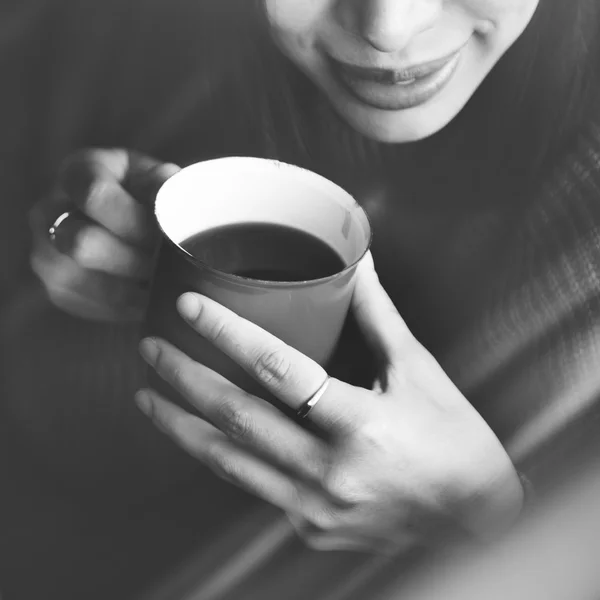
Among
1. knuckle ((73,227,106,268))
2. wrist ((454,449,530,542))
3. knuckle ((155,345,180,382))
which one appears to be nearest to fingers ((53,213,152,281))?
knuckle ((73,227,106,268))

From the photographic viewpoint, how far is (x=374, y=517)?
384 mm

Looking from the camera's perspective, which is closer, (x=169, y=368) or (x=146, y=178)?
(x=169, y=368)

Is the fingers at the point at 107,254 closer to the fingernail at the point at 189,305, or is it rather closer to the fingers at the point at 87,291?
the fingers at the point at 87,291

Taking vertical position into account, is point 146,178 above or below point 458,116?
below

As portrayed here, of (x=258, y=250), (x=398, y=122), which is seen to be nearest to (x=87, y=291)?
(x=258, y=250)

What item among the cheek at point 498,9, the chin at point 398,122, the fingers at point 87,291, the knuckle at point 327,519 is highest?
the cheek at point 498,9

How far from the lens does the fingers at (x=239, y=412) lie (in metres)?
0.36

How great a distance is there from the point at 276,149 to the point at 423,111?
0.13 meters

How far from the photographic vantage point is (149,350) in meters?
0.37

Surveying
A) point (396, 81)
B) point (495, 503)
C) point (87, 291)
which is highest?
point (396, 81)

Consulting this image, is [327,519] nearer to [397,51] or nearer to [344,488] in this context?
[344,488]

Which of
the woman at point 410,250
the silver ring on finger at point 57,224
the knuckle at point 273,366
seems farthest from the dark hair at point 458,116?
the knuckle at point 273,366

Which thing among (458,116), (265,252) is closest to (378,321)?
(265,252)

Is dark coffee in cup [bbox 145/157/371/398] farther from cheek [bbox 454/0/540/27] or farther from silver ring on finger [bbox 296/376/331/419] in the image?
cheek [bbox 454/0/540/27]
